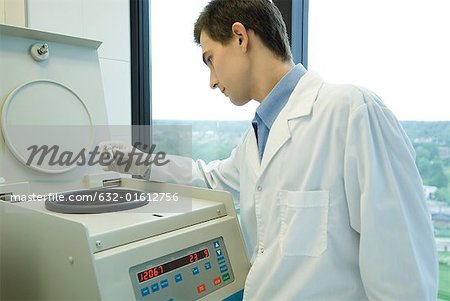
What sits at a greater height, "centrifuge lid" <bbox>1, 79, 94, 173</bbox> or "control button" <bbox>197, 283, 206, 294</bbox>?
"centrifuge lid" <bbox>1, 79, 94, 173</bbox>

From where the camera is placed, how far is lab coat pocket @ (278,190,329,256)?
766 mm

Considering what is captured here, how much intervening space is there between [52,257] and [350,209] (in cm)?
61

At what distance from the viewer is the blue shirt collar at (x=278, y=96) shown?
91 centimetres

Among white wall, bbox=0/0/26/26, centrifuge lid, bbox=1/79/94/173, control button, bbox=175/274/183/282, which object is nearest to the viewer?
control button, bbox=175/274/183/282

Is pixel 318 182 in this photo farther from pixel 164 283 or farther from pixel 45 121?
pixel 45 121

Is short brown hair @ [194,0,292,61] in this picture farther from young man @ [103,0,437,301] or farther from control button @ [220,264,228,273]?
control button @ [220,264,228,273]

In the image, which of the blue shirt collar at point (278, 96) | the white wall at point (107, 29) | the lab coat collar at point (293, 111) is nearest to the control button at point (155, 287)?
the lab coat collar at point (293, 111)

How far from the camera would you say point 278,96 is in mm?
922

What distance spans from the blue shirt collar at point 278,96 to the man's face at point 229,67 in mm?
63

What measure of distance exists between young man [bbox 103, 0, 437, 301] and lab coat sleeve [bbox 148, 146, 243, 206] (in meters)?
0.21

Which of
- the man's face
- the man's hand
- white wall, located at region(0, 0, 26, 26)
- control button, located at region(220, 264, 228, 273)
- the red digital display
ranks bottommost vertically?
control button, located at region(220, 264, 228, 273)

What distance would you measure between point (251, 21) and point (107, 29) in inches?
37.5

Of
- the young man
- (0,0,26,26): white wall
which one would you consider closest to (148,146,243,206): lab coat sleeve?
the young man

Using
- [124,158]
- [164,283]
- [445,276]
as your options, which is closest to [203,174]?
[124,158]
